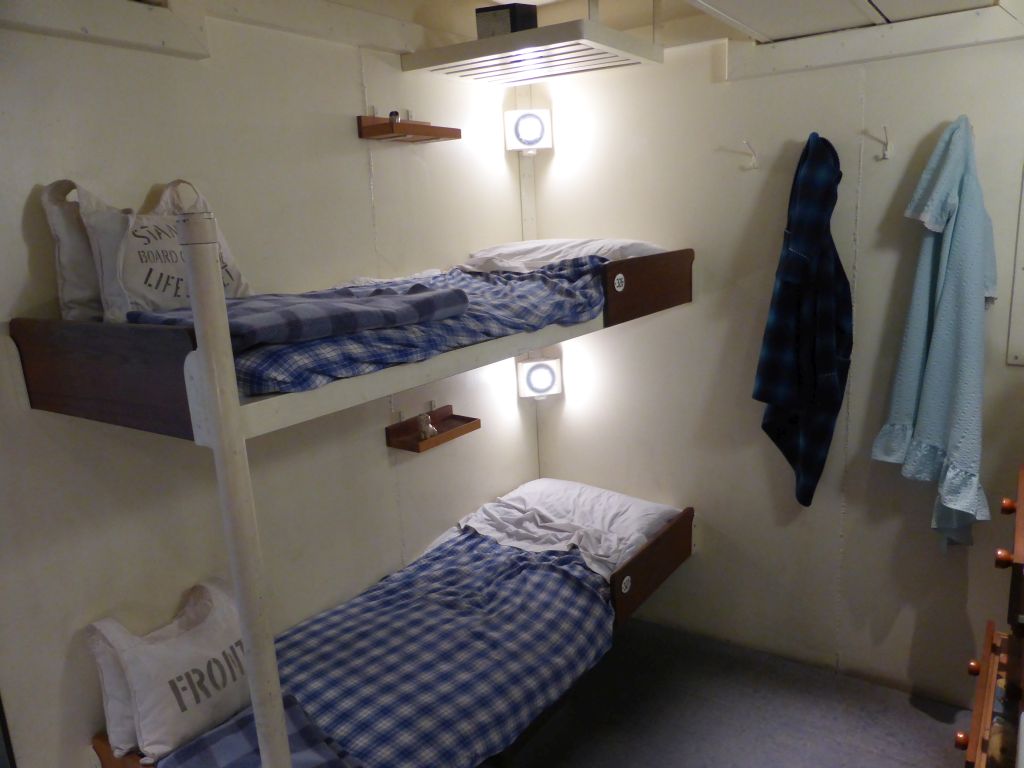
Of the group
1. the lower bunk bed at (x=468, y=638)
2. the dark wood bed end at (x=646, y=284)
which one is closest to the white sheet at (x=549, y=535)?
the lower bunk bed at (x=468, y=638)

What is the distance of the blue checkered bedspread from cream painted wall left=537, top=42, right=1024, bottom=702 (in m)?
0.68

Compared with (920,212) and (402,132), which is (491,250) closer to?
(402,132)

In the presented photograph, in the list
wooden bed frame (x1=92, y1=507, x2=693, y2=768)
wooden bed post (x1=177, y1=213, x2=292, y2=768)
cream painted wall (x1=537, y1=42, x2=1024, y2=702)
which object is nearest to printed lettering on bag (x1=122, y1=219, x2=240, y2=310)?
wooden bed post (x1=177, y1=213, x2=292, y2=768)

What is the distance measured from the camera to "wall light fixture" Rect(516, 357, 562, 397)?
3080mm

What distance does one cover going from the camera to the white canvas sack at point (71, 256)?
1613mm

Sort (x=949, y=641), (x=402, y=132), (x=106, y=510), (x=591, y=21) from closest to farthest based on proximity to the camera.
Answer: (x=106, y=510), (x=591, y=21), (x=402, y=132), (x=949, y=641)

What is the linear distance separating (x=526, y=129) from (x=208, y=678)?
7.14ft

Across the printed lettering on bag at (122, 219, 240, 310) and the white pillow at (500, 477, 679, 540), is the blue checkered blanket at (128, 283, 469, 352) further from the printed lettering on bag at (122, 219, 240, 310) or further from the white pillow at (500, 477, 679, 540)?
the white pillow at (500, 477, 679, 540)

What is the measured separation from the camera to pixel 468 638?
213 cm

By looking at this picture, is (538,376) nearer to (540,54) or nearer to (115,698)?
(540,54)

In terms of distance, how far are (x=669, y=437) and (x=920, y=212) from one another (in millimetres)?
1197

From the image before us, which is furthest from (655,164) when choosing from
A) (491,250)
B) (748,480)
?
(748,480)

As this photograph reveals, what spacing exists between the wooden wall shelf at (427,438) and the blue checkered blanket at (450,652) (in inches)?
16.7

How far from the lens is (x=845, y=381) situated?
2.58 m
